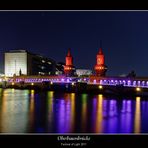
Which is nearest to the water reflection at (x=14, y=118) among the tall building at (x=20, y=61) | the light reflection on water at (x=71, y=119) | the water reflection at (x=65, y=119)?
the light reflection on water at (x=71, y=119)

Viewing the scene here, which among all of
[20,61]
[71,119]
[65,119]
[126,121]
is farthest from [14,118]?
[20,61]

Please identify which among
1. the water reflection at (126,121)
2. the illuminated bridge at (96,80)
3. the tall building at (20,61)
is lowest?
the water reflection at (126,121)

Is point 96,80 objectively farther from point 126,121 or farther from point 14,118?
point 14,118

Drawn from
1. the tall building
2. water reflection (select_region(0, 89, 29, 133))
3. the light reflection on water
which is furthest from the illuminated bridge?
water reflection (select_region(0, 89, 29, 133))

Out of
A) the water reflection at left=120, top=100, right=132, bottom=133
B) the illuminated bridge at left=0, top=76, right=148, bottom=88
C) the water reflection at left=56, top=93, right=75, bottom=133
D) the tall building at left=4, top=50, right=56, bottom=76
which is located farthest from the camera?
the illuminated bridge at left=0, top=76, right=148, bottom=88

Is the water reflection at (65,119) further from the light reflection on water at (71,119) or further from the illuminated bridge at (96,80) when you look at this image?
the illuminated bridge at (96,80)

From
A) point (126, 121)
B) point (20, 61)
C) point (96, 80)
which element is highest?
point (20, 61)

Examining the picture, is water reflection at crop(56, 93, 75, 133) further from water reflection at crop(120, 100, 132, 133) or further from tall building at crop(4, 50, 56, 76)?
tall building at crop(4, 50, 56, 76)

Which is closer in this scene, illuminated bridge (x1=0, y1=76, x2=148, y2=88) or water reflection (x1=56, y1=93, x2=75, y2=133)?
water reflection (x1=56, y1=93, x2=75, y2=133)

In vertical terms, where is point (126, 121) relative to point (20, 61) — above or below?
below
